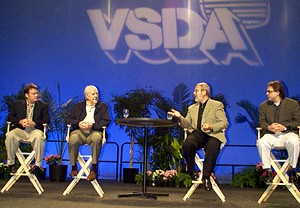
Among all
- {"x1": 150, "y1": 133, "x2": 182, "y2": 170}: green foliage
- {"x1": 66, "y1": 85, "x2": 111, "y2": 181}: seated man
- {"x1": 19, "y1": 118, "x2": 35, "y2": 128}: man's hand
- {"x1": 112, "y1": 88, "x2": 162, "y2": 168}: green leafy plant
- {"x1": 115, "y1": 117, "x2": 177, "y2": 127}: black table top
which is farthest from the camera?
{"x1": 112, "y1": 88, "x2": 162, "y2": 168}: green leafy plant

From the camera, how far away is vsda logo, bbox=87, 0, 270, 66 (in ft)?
26.4

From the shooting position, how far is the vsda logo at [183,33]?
8.04 metres

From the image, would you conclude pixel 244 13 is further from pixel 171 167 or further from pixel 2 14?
pixel 2 14

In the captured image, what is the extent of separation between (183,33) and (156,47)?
1.90ft

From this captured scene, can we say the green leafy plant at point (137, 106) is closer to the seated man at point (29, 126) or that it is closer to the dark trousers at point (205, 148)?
the seated man at point (29, 126)

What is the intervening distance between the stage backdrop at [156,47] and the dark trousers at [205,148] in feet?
12.0

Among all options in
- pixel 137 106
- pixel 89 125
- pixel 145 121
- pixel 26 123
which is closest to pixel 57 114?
pixel 137 106

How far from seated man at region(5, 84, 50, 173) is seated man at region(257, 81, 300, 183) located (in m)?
2.27

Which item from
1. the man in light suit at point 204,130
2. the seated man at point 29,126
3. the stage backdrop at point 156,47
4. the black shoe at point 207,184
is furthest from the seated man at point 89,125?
the stage backdrop at point 156,47

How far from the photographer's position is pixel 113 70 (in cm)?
823

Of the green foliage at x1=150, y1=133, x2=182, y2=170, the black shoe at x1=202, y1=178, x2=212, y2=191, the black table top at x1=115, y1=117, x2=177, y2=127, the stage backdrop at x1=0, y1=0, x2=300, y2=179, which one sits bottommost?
the green foliage at x1=150, y1=133, x2=182, y2=170

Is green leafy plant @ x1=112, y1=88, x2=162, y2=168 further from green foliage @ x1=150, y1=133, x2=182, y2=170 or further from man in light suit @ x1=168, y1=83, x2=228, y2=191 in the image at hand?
man in light suit @ x1=168, y1=83, x2=228, y2=191

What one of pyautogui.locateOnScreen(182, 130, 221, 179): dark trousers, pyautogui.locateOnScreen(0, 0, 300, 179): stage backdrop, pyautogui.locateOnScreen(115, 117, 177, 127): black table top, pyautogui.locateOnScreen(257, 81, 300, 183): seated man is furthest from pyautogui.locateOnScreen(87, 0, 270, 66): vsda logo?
pyautogui.locateOnScreen(115, 117, 177, 127): black table top

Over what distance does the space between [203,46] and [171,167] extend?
105 inches
